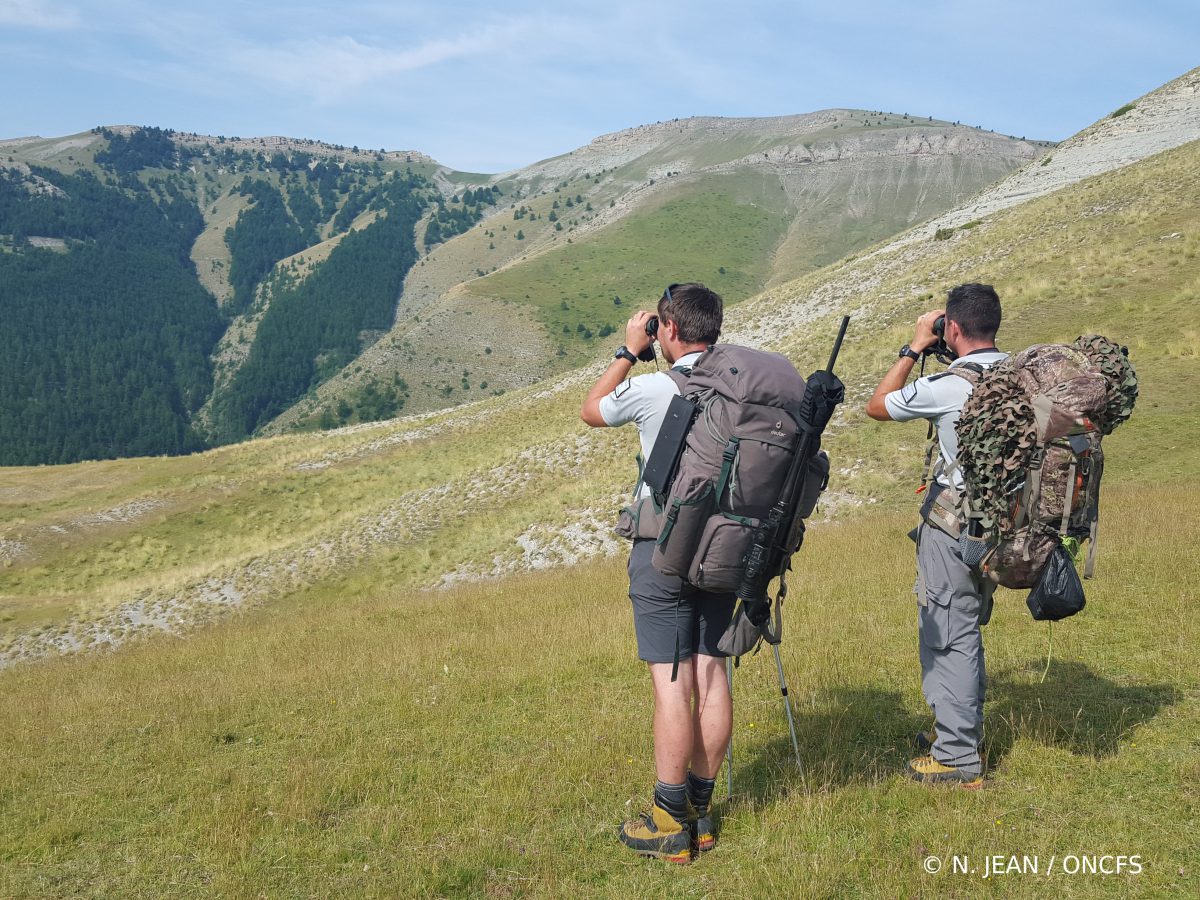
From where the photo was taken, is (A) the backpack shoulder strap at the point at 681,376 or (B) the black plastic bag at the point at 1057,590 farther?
(B) the black plastic bag at the point at 1057,590

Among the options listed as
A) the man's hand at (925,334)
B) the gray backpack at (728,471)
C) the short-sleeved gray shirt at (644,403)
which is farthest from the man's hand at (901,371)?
the short-sleeved gray shirt at (644,403)

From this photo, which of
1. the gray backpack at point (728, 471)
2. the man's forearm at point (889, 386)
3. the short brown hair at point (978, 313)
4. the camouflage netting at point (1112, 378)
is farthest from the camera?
the man's forearm at point (889, 386)

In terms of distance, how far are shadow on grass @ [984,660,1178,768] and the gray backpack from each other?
2751 millimetres

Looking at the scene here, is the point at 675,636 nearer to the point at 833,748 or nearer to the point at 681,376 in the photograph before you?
the point at 681,376

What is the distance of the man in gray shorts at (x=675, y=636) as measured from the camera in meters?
4.43

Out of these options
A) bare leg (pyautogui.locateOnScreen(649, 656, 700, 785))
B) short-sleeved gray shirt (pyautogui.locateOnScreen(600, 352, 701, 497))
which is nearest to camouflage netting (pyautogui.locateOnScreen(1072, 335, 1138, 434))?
short-sleeved gray shirt (pyautogui.locateOnScreen(600, 352, 701, 497))

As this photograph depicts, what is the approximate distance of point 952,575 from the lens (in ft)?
16.3

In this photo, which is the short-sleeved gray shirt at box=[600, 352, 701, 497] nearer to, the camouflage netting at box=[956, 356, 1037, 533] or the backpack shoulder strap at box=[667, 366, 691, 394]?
the backpack shoulder strap at box=[667, 366, 691, 394]

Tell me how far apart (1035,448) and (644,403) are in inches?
87.0

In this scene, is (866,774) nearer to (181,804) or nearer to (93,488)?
(181,804)

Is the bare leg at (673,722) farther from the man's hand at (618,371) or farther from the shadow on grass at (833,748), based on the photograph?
the man's hand at (618,371)

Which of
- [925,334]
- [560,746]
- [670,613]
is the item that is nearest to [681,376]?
[670,613]

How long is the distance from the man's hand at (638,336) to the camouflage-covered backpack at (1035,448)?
1853mm

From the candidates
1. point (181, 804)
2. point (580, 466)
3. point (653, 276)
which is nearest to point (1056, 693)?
point (181, 804)
